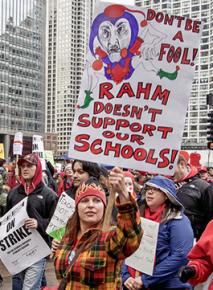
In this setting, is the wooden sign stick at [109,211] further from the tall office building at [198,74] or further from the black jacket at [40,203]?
the tall office building at [198,74]

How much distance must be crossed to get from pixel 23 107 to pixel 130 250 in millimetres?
110739

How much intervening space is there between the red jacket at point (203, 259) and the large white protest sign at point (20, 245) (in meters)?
2.43

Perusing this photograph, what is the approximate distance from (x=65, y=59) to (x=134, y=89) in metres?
180

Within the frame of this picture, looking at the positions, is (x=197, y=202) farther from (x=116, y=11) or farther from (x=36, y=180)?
(x=116, y=11)

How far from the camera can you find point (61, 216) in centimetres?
529

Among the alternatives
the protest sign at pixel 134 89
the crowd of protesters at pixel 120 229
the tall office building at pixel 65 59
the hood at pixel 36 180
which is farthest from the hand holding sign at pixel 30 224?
the tall office building at pixel 65 59

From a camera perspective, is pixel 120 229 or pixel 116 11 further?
pixel 116 11

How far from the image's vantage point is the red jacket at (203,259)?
11.0 feet

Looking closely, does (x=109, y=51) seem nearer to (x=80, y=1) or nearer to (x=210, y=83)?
(x=210, y=83)

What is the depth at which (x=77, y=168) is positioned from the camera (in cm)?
528

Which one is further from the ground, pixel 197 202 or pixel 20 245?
pixel 197 202

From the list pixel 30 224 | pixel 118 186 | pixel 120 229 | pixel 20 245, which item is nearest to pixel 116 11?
pixel 118 186

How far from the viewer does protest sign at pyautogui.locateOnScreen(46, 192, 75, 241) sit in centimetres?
525

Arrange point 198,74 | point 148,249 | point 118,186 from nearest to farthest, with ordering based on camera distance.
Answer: point 118,186 → point 148,249 → point 198,74
